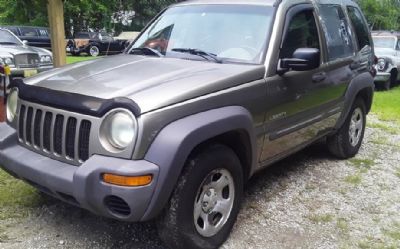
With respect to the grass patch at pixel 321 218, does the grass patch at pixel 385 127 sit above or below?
below

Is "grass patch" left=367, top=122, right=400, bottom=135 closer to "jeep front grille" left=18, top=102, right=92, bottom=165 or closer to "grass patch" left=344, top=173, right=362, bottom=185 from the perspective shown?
"grass patch" left=344, top=173, right=362, bottom=185

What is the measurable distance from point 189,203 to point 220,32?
5.59 feet

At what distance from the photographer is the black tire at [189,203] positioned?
3.08 m

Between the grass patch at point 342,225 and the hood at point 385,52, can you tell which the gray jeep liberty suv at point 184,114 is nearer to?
the grass patch at point 342,225

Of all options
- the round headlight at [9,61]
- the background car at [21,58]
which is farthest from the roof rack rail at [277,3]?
the round headlight at [9,61]

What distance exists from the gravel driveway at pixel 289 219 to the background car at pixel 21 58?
6449mm

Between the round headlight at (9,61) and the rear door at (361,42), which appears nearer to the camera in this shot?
the rear door at (361,42)

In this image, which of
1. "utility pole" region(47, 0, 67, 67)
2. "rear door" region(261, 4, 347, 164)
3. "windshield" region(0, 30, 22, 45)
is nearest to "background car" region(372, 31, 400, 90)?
"rear door" region(261, 4, 347, 164)

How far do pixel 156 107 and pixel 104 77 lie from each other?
0.75 m

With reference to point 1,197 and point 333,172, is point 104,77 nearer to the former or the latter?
point 1,197

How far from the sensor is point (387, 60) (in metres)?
13.6

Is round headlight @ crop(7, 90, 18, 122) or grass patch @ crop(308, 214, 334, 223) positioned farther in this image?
grass patch @ crop(308, 214, 334, 223)

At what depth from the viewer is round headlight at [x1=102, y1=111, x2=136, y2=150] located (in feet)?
9.49

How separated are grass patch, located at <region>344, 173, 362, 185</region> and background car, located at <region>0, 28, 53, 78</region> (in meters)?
6.90
